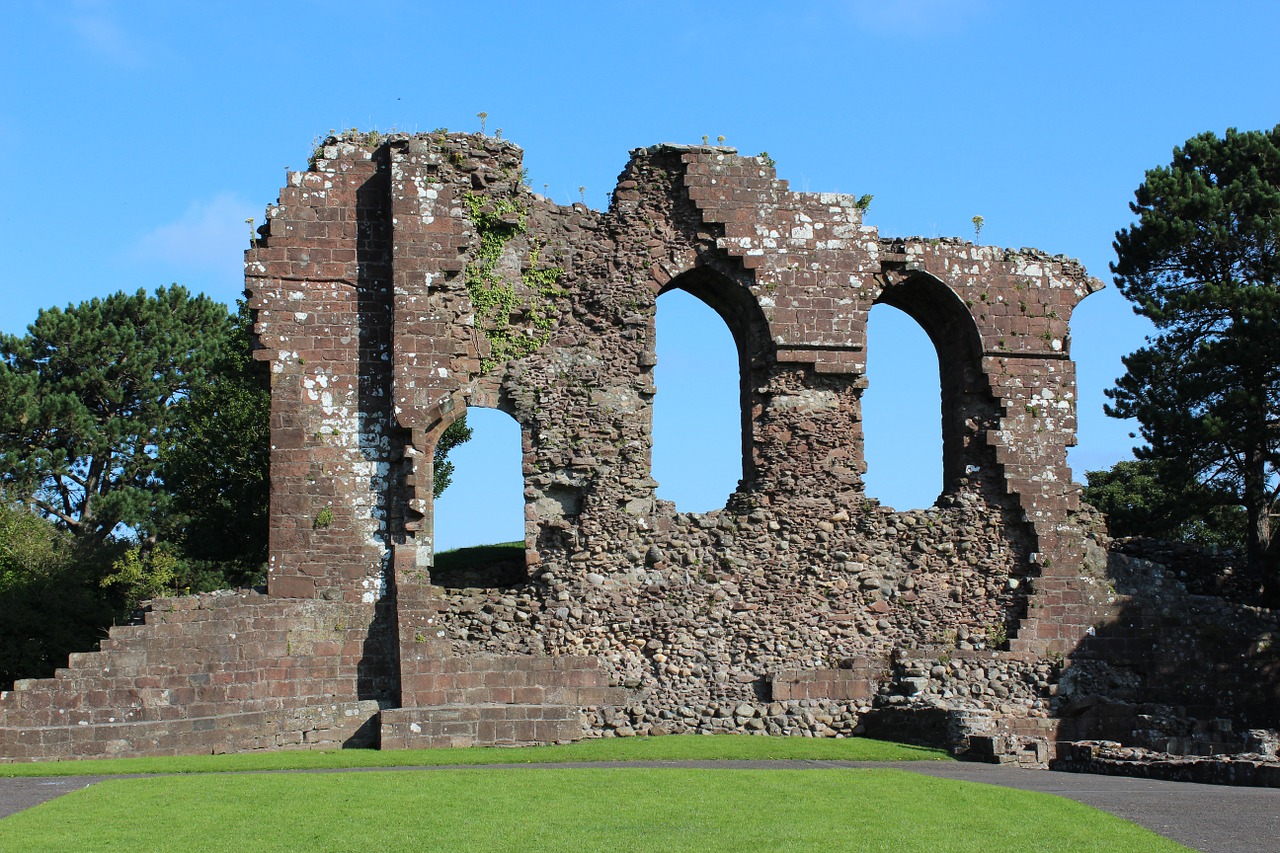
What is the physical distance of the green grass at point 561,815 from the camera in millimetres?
12742

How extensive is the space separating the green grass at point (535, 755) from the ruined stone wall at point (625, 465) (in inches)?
45.8

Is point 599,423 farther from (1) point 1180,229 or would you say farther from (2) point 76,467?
(2) point 76,467

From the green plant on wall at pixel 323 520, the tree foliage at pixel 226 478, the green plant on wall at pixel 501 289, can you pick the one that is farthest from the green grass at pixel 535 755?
the tree foliage at pixel 226 478

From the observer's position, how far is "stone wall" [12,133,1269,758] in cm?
2158

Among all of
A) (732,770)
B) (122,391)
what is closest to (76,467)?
(122,391)


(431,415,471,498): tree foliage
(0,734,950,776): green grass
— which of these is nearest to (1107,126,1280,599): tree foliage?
(0,734,950,776): green grass

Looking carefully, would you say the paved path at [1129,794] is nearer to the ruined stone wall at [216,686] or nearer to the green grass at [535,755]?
the green grass at [535,755]

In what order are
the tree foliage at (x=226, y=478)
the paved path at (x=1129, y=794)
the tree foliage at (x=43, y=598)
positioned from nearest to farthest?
the paved path at (x=1129, y=794)
the tree foliage at (x=43, y=598)
the tree foliage at (x=226, y=478)

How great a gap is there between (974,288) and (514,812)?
46.3ft

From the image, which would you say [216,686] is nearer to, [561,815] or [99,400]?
[561,815]

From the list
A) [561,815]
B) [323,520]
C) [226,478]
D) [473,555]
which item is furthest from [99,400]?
[561,815]

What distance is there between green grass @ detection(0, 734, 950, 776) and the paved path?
15.5 inches

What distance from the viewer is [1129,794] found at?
16.3 m

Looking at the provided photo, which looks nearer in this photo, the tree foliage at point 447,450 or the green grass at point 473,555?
the green grass at point 473,555
